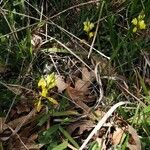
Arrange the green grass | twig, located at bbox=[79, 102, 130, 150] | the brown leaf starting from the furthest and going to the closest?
1. the brown leaf
2. the green grass
3. twig, located at bbox=[79, 102, 130, 150]

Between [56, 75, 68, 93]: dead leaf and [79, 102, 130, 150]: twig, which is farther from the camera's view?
[56, 75, 68, 93]: dead leaf

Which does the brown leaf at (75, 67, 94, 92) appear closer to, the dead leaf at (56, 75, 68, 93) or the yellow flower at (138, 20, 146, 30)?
the dead leaf at (56, 75, 68, 93)

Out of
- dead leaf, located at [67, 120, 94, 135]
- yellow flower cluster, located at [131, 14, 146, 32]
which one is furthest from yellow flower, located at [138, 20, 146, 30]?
dead leaf, located at [67, 120, 94, 135]

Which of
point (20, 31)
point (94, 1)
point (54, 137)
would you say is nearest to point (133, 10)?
point (94, 1)

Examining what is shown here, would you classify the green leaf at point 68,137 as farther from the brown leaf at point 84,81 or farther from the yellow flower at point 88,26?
the yellow flower at point 88,26

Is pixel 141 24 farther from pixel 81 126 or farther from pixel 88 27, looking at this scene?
pixel 81 126

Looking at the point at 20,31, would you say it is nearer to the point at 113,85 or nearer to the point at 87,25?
the point at 87,25

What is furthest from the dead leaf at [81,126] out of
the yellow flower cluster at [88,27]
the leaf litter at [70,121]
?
the yellow flower cluster at [88,27]

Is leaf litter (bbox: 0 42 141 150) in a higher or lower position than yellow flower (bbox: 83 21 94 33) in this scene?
lower

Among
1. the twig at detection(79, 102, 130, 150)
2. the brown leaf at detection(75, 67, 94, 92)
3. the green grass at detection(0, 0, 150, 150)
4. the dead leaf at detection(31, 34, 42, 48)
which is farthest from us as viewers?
the dead leaf at detection(31, 34, 42, 48)

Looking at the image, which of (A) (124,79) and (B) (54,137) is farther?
(A) (124,79)

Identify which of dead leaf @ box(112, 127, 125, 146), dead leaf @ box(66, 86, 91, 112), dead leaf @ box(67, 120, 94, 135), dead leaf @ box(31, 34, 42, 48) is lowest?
dead leaf @ box(112, 127, 125, 146)
